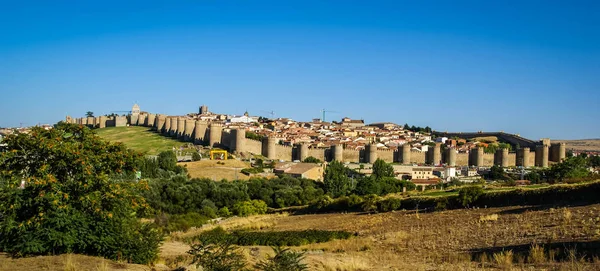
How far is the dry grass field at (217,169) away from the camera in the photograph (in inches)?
1439

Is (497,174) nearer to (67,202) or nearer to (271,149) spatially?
(271,149)

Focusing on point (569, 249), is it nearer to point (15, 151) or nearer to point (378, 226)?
point (378, 226)

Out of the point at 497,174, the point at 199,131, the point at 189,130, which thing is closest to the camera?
the point at 497,174

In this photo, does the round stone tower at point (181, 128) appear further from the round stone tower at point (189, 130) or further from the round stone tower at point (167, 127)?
the round stone tower at point (167, 127)

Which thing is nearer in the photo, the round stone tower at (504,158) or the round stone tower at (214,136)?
the round stone tower at (504,158)

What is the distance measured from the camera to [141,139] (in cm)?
6394

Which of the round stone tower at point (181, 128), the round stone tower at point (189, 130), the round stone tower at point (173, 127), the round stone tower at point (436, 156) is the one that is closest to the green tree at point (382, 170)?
the round stone tower at point (436, 156)

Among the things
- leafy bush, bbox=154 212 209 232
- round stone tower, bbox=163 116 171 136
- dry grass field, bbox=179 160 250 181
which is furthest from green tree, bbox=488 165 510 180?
round stone tower, bbox=163 116 171 136

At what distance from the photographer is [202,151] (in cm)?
5234

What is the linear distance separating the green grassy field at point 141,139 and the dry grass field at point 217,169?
37.7 feet

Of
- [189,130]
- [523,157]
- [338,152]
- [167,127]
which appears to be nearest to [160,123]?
[167,127]

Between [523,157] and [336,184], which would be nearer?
[336,184]

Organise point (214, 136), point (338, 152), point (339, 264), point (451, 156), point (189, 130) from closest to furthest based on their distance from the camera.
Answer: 1. point (339, 264)
2. point (338, 152)
3. point (451, 156)
4. point (214, 136)
5. point (189, 130)

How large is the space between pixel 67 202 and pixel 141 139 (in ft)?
185
